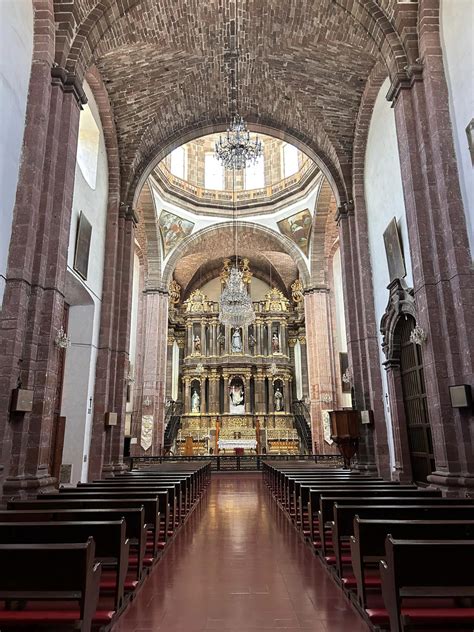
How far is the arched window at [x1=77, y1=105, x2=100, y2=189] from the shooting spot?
10.7 m

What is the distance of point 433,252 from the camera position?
6.80 metres

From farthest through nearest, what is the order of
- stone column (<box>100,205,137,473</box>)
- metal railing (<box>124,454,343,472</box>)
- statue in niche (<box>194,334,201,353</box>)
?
statue in niche (<box>194,334,201,353</box>)
metal railing (<box>124,454,343,472</box>)
stone column (<box>100,205,137,473</box>)

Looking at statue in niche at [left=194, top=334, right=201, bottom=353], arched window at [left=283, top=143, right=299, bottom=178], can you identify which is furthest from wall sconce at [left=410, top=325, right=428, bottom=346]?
statue in niche at [left=194, top=334, right=201, bottom=353]

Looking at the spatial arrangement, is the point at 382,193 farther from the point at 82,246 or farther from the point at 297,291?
the point at 297,291

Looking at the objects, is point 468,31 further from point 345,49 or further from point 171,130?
point 171,130

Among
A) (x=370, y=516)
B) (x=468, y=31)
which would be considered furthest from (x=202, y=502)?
(x=468, y=31)

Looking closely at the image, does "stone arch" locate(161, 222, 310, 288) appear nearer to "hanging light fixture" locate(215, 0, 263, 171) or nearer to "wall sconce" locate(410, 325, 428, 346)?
"hanging light fixture" locate(215, 0, 263, 171)

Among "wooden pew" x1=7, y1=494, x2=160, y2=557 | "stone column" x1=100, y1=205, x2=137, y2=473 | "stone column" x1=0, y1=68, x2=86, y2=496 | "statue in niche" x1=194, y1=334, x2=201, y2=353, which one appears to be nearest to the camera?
"wooden pew" x1=7, y1=494, x2=160, y2=557

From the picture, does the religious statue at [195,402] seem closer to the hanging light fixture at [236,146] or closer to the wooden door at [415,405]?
the hanging light fixture at [236,146]

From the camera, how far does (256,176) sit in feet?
73.6

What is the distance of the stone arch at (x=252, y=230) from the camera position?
20.5 m

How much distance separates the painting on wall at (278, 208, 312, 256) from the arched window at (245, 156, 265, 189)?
3.00 metres

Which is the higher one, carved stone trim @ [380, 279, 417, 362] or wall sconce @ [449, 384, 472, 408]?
carved stone trim @ [380, 279, 417, 362]

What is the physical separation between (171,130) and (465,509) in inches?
486
